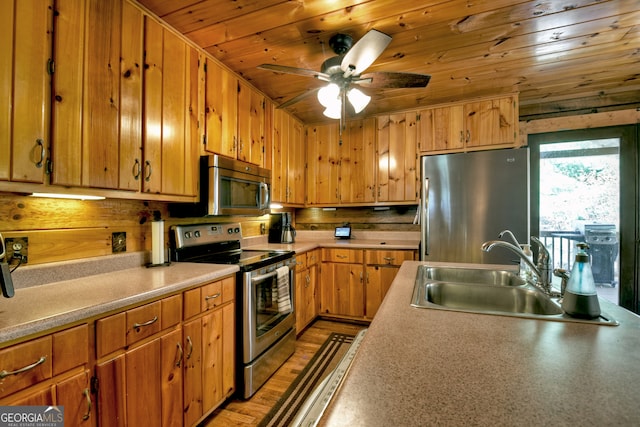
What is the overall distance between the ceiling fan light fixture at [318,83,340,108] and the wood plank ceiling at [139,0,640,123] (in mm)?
317

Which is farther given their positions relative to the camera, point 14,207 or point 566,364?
point 14,207

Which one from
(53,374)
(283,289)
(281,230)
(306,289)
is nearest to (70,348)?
(53,374)

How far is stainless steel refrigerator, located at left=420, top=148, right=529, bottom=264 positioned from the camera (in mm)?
2572

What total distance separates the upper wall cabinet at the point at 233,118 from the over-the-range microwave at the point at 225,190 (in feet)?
0.37

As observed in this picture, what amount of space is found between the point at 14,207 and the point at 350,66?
1.85 m

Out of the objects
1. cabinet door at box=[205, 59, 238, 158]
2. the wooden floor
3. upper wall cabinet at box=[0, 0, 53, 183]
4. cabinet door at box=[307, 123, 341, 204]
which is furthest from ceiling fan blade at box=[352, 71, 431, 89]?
the wooden floor

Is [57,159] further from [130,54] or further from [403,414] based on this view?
[403,414]

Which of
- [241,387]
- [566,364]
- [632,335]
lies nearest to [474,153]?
[632,335]

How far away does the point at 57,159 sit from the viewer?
4.06 feet

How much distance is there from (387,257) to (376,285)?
1.08ft

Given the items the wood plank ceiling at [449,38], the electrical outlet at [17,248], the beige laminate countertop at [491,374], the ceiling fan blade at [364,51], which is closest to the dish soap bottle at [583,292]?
the beige laminate countertop at [491,374]

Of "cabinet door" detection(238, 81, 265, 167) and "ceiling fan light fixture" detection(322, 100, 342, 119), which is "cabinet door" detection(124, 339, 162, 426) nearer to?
"cabinet door" detection(238, 81, 265, 167)

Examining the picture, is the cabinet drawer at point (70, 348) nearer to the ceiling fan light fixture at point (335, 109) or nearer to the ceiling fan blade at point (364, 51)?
the ceiling fan blade at point (364, 51)

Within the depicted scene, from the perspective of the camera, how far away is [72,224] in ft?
5.05
